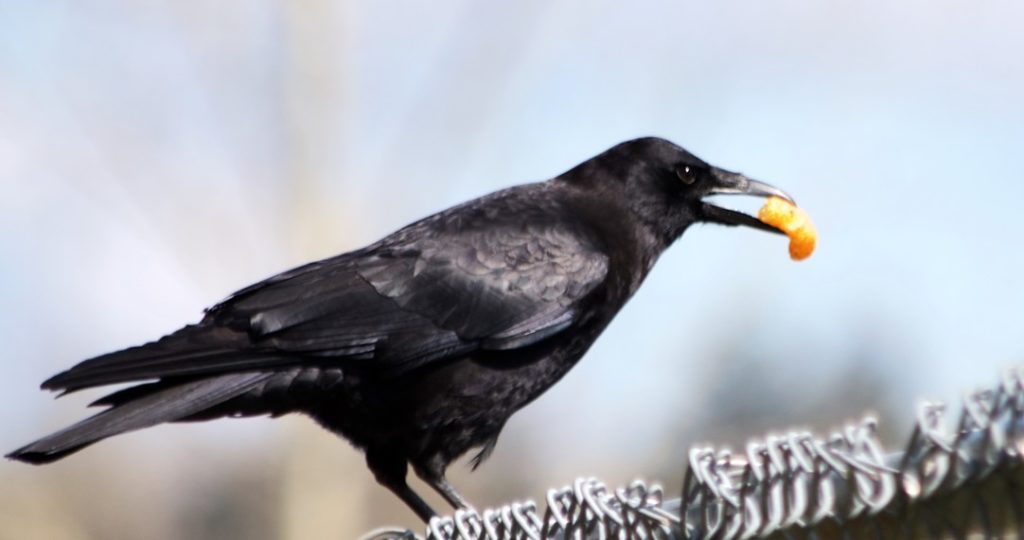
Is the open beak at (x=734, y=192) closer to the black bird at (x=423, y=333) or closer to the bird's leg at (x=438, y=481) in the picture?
the black bird at (x=423, y=333)

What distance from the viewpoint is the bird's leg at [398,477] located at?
14.1 ft

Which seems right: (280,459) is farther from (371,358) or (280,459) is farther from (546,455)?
(371,358)

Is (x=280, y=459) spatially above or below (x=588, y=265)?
below

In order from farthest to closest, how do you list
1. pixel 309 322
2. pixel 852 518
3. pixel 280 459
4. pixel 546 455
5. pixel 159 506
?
1. pixel 159 506
2. pixel 546 455
3. pixel 280 459
4. pixel 309 322
5. pixel 852 518

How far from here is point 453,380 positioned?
13.8 feet

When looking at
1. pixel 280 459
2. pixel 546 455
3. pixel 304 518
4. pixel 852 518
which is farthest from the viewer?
pixel 546 455

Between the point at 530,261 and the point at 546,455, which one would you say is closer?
the point at 530,261

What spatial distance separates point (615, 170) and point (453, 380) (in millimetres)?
1280

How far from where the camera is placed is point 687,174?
16.4 ft

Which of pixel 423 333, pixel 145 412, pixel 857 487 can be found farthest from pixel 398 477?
pixel 857 487

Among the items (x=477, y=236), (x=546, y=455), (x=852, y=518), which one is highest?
(x=477, y=236)

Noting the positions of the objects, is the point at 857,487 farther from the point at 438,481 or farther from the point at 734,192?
the point at 734,192

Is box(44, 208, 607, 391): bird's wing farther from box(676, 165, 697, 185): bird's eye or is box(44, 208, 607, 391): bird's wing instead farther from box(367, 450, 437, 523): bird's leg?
box(676, 165, 697, 185): bird's eye

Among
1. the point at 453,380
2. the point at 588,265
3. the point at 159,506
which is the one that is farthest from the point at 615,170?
the point at 159,506
